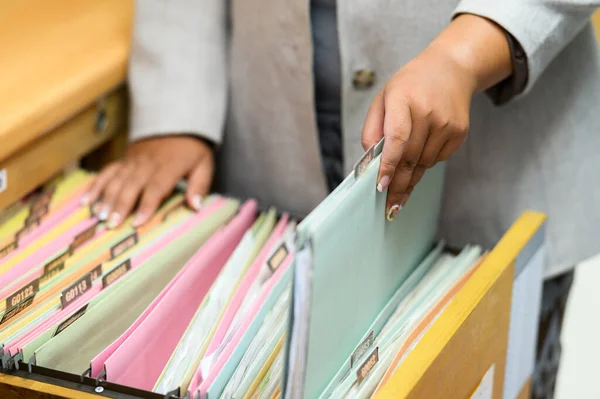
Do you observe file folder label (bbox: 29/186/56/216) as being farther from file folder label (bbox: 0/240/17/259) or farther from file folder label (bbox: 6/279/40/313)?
Result: file folder label (bbox: 6/279/40/313)

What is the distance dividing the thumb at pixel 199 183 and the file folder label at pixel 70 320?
32cm

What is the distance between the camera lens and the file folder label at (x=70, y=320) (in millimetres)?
784

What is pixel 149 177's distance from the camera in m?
1.13

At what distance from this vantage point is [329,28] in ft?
3.53

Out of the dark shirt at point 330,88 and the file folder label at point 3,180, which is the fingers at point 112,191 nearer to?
the file folder label at point 3,180

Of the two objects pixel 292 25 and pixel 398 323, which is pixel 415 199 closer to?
pixel 398 323

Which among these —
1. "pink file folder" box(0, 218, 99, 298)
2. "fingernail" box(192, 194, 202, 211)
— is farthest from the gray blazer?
"pink file folder" box(0, 218, 99, 298)

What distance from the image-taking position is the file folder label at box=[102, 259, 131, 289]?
0.87 meters

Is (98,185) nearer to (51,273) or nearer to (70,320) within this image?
(51,273)

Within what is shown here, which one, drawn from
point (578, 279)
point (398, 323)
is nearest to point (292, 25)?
point (398, 323)

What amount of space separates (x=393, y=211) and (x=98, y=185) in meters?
0.48

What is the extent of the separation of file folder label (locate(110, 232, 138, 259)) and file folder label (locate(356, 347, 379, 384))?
36 centimetres

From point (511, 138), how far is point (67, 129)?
63 centimetres

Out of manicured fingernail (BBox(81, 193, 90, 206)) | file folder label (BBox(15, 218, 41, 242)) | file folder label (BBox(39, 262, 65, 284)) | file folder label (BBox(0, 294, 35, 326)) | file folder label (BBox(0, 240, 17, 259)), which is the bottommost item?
file folder label (BBox(0, 294, 35, 326))
